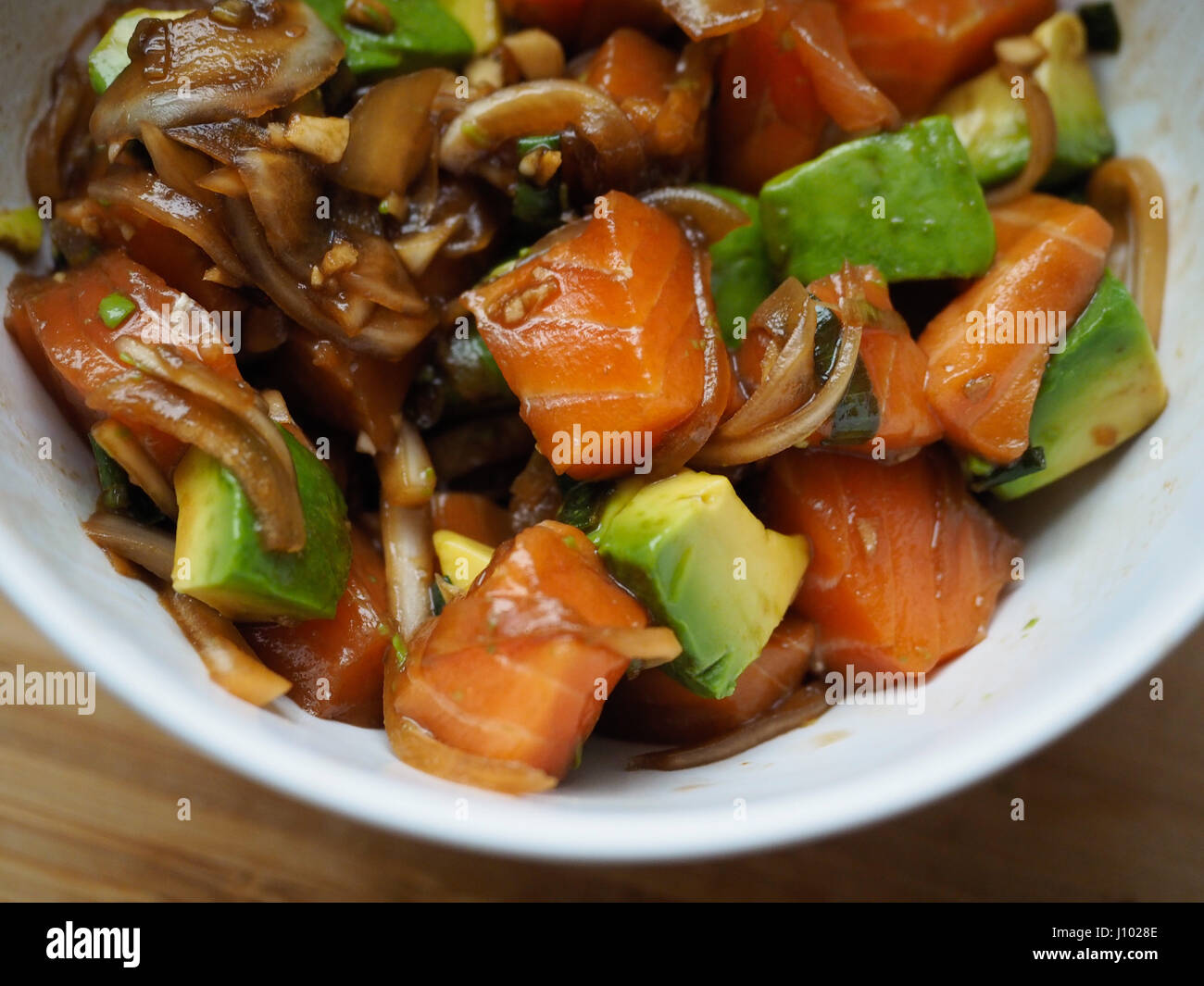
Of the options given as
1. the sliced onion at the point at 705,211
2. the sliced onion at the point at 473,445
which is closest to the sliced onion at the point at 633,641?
the sliced onion at the point at 473,445

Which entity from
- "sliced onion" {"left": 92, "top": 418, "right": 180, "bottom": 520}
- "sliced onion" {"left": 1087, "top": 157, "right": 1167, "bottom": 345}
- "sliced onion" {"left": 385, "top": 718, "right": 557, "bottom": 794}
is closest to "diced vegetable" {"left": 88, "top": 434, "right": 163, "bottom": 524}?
"sliced onion" {"left": 92, "top": 418, "right": 180, "bottom": 520}

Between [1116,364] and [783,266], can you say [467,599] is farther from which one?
[1116,364]

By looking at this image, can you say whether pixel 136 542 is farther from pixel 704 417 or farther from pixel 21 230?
pixel 704 417

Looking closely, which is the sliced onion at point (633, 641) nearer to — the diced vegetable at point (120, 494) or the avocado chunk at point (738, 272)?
the avocado chunk at point (738, 272)

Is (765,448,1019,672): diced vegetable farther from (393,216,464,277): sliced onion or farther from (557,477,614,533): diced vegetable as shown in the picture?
(393,216,464,277): sliced onion
